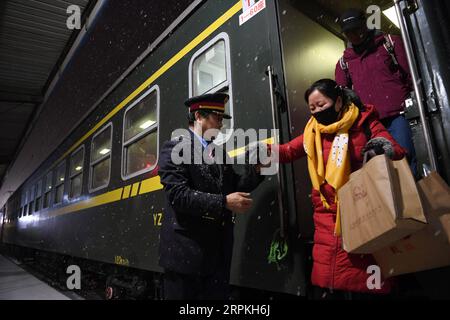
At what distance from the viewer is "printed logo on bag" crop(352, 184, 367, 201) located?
4.09ft

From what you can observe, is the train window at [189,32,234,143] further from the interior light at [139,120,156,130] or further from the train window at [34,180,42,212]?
the train window at [34,180,42,212]

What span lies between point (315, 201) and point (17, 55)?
Result: 8012 millimetres

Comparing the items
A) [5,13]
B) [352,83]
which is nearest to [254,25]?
[352,83]

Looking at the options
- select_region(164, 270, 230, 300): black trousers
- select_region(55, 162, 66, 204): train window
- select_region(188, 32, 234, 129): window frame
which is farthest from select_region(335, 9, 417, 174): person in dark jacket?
select_region(55, 162, 66, 204): train window

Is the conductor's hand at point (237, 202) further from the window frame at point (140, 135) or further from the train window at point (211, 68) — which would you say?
the window frame at point (140, 135)

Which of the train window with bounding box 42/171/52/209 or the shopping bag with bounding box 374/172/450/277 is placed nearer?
the shopping bag with bounding box 374/172/450/277

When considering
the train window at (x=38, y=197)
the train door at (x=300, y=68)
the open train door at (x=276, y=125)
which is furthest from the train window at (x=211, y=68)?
the train window at (x=38, y=197)

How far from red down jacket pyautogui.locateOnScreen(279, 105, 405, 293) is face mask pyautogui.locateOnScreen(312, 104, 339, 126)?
7cm

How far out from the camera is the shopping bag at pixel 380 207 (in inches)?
44.0

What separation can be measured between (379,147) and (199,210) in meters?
0.85

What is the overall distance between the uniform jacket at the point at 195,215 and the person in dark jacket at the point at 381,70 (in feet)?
2.92

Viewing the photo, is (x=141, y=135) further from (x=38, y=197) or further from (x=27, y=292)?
(x=38, y=197)

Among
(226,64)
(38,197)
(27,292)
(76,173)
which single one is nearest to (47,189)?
(38,197)

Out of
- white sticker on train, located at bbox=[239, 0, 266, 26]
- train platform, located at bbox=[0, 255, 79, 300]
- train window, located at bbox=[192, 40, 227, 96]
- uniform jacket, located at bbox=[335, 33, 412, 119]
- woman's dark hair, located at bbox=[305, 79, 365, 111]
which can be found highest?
white sticker on train, located at bbox=[239, 0, 266, 26]
